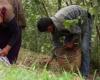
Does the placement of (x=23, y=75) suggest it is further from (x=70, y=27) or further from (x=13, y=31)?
(x=70, y=27)

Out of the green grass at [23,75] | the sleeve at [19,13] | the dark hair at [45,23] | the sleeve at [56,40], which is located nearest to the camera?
the green grass at [23,75]

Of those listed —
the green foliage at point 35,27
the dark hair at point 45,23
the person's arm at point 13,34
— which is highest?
the person's arm at point 13,34

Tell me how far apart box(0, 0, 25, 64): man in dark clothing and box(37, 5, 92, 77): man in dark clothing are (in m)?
1.10

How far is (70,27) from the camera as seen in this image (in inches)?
305

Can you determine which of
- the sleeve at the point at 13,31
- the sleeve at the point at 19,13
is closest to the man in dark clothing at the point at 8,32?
the sleeve at the point at 13,31

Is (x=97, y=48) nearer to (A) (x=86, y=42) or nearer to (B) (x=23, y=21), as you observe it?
(A) (x=86, y=42)

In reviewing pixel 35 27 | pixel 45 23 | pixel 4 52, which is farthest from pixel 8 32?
pixel 35 27

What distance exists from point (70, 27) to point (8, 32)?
1.57 metres

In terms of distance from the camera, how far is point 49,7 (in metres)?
11.4

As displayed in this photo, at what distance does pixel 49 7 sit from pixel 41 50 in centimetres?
137

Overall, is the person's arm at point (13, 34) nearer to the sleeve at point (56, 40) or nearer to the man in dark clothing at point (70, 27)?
the man in dark clothing at point (70, 27)

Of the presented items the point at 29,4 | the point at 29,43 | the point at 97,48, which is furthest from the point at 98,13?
the point at 29,43

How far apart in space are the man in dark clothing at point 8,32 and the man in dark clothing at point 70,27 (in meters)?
1.10

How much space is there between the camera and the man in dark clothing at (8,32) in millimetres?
6256
